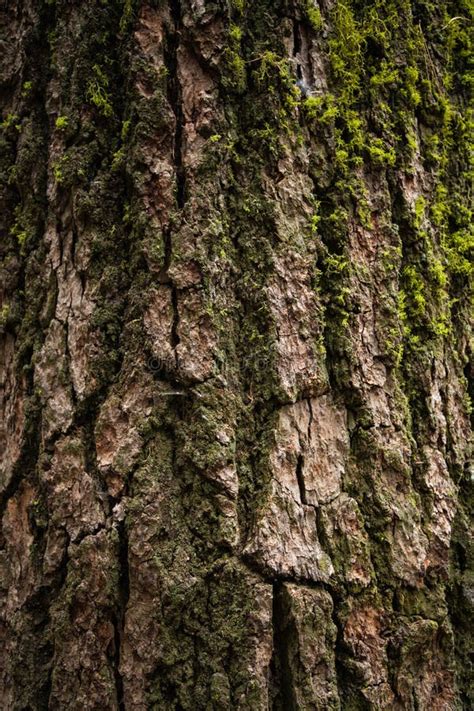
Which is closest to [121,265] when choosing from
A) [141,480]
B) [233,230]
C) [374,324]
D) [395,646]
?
[233,230]

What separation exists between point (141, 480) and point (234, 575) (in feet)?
1.31

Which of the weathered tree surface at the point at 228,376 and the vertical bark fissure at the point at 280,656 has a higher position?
the weathered tree surface at the point at 228,376

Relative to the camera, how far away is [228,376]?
1.78 m

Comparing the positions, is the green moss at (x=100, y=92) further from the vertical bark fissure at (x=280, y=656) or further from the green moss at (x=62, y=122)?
the vertical bark fissure at (x=280, y=656)

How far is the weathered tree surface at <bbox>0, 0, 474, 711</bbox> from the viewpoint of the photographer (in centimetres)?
168

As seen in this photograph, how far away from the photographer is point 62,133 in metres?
2.02

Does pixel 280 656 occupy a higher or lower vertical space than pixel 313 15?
lower

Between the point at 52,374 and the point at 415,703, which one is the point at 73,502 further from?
the point at 415,703

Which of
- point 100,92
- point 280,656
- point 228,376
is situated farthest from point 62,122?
point 280,656

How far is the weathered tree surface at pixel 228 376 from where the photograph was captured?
1.68 m

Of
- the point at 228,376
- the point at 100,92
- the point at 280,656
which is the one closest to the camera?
the point at 280,656

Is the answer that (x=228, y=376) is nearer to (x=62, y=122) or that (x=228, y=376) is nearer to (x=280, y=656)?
(x=280, y=656)

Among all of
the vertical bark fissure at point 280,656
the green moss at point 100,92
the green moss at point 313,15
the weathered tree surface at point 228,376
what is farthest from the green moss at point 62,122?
the vertical bark fissure at point 280,656

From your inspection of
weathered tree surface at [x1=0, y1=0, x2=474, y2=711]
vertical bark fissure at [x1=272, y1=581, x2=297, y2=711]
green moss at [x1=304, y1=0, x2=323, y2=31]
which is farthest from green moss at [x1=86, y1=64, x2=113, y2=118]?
vertical bark fissure at [x1=272, y1=581, x2=297, y2=711]
